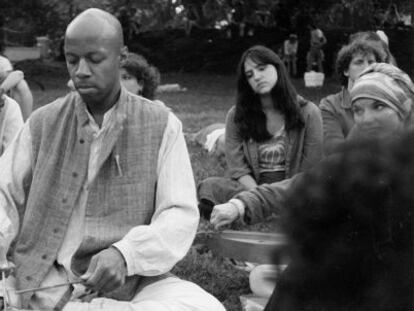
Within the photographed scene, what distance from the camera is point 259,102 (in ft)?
18.1

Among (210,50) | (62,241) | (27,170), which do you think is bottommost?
(210,50)

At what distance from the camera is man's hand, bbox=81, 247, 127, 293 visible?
299 centimetres

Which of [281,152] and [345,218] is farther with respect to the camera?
[281,152]

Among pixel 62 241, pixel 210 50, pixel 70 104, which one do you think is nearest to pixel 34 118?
pixel 70 104

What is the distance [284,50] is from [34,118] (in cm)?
1967

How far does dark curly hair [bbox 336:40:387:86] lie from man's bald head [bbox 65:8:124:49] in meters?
2.55

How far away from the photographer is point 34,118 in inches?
134

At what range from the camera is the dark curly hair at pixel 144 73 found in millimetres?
5777

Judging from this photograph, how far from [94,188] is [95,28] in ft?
1.79

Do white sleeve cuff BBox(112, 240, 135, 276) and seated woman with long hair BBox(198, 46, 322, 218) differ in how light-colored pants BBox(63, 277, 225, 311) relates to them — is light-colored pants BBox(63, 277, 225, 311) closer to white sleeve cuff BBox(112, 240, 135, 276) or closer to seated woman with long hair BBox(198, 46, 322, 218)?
white sleeve cuff BBox(112, 240, 135, 276)

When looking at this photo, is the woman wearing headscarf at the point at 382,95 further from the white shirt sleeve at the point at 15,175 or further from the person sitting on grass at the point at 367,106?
the white shirt sleeve at the point at 15,175

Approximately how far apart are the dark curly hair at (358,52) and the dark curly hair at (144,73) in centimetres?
114

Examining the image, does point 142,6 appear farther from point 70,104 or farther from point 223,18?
point 70,104

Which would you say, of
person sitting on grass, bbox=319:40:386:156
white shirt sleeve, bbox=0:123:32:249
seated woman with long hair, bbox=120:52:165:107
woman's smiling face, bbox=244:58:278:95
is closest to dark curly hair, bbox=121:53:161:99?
seated woman with long hair, bbox=120:52:165:107
